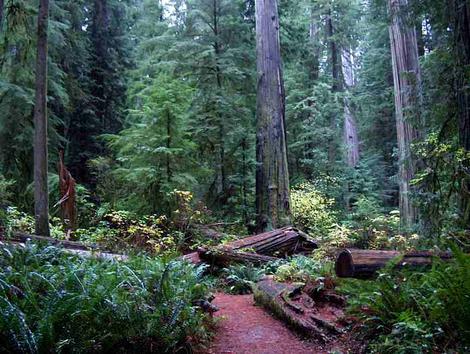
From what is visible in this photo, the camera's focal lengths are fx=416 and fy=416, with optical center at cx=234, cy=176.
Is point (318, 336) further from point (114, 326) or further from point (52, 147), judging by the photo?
point (52, 147)

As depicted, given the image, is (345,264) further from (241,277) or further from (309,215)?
(309,215)

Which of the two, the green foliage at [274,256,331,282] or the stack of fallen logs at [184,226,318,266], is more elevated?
the stack of fallen logs at [184,226,318,266]

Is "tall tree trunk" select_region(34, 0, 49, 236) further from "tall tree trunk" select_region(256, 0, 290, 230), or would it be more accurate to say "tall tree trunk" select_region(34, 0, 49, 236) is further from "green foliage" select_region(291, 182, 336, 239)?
"green foliage" select_region(291, 182, 336, 239)

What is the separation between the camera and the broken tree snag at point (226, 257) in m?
8.64

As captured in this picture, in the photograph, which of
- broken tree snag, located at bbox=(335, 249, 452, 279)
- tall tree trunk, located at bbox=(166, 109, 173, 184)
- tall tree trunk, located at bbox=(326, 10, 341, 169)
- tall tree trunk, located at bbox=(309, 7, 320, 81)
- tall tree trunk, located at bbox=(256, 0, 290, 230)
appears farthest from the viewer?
tall tree trunk, located at bbox=(309, 7, 320, 81)

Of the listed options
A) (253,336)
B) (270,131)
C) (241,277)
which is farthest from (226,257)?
(270,131)

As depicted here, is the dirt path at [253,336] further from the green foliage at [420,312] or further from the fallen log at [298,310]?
the green foliage at [420,312]

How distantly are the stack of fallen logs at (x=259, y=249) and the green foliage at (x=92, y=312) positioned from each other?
11.1ft

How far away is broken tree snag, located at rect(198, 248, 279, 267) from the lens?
8641 mm

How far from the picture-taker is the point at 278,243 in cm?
1005

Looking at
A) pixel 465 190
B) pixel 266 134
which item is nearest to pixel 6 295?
pixel 465 190

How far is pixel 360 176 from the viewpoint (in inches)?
720

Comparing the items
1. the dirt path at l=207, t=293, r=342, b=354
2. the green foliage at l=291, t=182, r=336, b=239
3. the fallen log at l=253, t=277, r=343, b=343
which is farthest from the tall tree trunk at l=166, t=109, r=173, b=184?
the dirt path at l=207, t=293, r=342, b=354

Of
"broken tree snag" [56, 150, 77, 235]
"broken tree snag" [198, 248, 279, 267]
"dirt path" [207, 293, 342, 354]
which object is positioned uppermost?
"broken tree snag" [56, 150, 77, 235]
